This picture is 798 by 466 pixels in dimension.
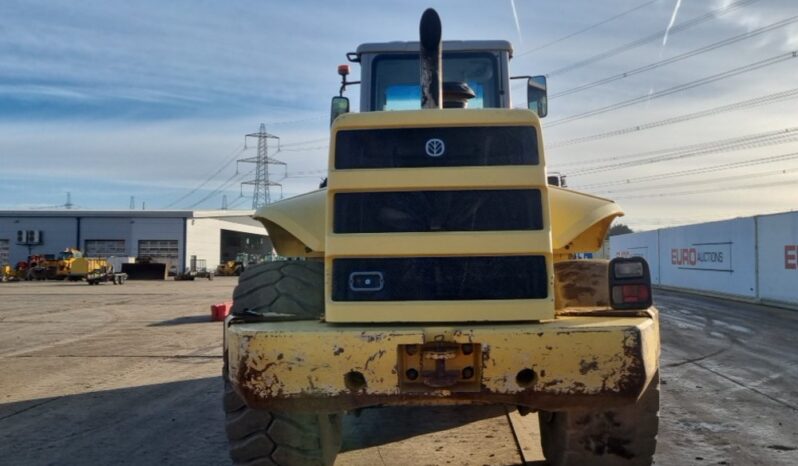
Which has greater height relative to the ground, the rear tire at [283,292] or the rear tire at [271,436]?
the rear tire at [283,292]

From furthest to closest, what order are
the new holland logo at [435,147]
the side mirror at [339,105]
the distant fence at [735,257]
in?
the distant fence at [735,257] → the side mirror at [339,105] → the new holland logo at [435,147]

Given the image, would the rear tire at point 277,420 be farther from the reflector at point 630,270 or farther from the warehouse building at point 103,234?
the warehouse building at point 103,234

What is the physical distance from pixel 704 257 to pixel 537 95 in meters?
22.4

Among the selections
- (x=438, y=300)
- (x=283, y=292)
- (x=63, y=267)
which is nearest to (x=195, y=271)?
(x=63, y=267)

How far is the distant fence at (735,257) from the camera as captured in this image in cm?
1942

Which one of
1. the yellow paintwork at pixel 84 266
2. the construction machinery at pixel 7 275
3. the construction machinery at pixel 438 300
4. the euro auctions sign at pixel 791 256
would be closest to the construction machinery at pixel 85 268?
the yellow paintwork at pixel 84 266

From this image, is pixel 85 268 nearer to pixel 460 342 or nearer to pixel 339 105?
pixel 339 105

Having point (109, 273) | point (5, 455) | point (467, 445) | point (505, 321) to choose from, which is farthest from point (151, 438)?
point (109, 273)

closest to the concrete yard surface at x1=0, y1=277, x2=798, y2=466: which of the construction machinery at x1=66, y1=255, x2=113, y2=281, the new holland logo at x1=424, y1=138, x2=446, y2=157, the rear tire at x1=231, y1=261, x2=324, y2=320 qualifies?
the rear tire at x1=231, y1=261, x2=324, y2=320

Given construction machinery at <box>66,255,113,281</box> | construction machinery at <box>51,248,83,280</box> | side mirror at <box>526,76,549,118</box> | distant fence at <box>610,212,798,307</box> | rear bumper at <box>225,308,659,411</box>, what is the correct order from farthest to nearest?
construction machinery at <box>51,248,83,280</box>, construction machinery at <box>66,255,113,281</box>, distant fence at <box>610,212,798,307</box>, side mirror at <box>526,76,549,118</box>, rear bumper at <box>225,308,659,411</box>

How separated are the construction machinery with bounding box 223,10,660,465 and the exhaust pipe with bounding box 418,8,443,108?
0.03 feet

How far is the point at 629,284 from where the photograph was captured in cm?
389

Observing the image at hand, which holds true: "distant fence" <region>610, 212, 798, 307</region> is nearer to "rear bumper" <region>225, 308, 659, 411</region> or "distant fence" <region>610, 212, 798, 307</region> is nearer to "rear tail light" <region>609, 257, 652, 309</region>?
"rear tail light" <region>609, 257, 652, 309</region>

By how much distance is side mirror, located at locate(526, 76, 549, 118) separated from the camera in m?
6.21
